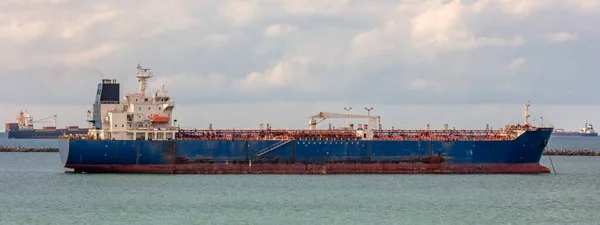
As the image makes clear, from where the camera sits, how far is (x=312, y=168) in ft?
211

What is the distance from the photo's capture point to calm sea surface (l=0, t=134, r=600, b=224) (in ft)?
145

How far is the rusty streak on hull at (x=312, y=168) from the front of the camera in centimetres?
6341

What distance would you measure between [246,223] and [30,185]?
2284 centimetres

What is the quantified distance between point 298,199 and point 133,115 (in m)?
A: 18.7

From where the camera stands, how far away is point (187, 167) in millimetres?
63875

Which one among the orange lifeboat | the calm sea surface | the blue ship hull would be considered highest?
the orange lifeboat

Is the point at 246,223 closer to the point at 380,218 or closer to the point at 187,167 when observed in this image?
the point at 380,218

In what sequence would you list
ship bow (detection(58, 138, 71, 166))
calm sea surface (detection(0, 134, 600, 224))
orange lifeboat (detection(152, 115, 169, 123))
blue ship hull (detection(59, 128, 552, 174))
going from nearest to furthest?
calm sea surface (detection(0, 134, 600, 224))
ship bow (detection(58, 138, 71, 166))
blue ship hull (detection(59, 128, 552, 174))
orange lifeboat (detection(152, 115, 169, 123))

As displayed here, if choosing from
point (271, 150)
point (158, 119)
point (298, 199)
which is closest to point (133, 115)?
point (158, 119)

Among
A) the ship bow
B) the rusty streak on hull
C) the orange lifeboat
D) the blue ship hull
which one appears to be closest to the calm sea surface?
the rusty streak on hull

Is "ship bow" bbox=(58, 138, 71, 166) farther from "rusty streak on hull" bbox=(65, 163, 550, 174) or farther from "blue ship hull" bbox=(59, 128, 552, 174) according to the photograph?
"rusty streak on hull" bbox=(65, 163, 550, 174)

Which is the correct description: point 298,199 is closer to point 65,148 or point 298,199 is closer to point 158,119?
point 158,119

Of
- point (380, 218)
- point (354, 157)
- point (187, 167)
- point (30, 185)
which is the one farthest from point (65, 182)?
point (380, 218)

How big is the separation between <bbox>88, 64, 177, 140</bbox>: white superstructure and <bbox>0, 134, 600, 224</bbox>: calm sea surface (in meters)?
3.28
